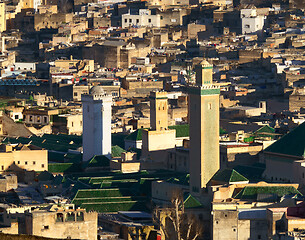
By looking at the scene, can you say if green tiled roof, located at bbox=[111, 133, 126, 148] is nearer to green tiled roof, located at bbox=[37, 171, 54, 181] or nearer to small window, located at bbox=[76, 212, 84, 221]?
green tiled roof, located at bbox=[37, 171, 54, 181]

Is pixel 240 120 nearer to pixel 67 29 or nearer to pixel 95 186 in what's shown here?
pixel 95 186

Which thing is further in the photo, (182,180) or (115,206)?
(182,180)

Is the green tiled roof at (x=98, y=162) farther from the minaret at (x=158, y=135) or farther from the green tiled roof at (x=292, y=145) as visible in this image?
the green tiled roof at (x=292, y=145)

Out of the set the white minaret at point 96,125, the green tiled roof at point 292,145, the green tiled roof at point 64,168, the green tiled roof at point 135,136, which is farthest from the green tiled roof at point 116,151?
the green tiled roof at point 292,145

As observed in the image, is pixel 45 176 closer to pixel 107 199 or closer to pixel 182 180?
pixel 107 199

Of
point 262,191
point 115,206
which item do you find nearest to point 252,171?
point 262,191
